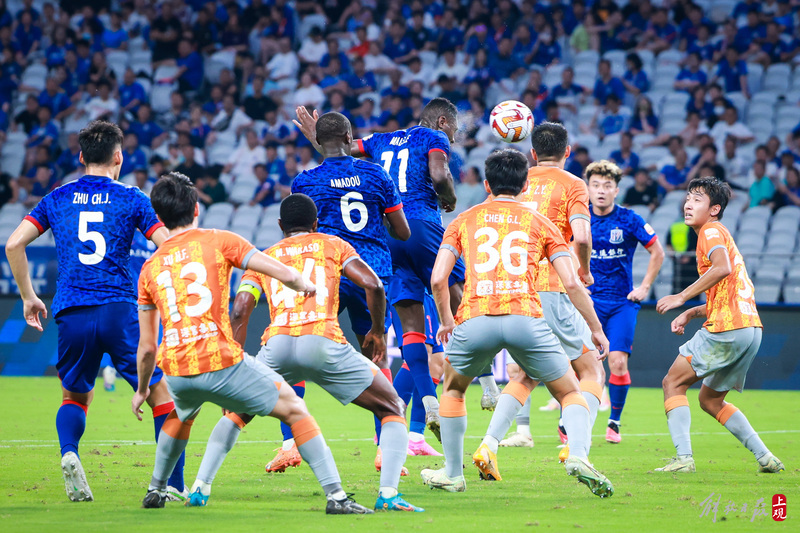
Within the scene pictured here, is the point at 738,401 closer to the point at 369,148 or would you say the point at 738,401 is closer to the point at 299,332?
the point at 369,148

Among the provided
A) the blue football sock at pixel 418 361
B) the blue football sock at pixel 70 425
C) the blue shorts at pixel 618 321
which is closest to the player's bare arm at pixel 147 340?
the blue football sock at pixel 70 425

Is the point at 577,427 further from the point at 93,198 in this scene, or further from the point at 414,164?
the point at 93,198

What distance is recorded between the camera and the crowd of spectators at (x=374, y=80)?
680 inches

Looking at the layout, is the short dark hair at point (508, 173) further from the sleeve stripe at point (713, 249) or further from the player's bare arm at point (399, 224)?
the sleeve stripe at point (713, 249)

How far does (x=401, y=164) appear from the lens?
7.51 meters

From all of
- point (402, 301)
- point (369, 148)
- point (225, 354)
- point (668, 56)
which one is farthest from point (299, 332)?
point (668, 56)

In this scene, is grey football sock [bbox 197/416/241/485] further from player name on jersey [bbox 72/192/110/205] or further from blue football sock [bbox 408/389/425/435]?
blue football sock [bbox 408/389/425/435]

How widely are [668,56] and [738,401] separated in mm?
8588

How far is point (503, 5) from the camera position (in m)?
19.4

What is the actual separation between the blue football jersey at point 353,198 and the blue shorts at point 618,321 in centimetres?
337

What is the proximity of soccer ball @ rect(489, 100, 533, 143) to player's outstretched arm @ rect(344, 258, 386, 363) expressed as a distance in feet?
10.0

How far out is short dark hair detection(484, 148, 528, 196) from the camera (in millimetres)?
5637

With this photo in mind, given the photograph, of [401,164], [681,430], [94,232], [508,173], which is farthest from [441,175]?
[94,232]

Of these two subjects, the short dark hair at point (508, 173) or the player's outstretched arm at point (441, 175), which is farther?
the player's outstretched arm at point (441, 175)
